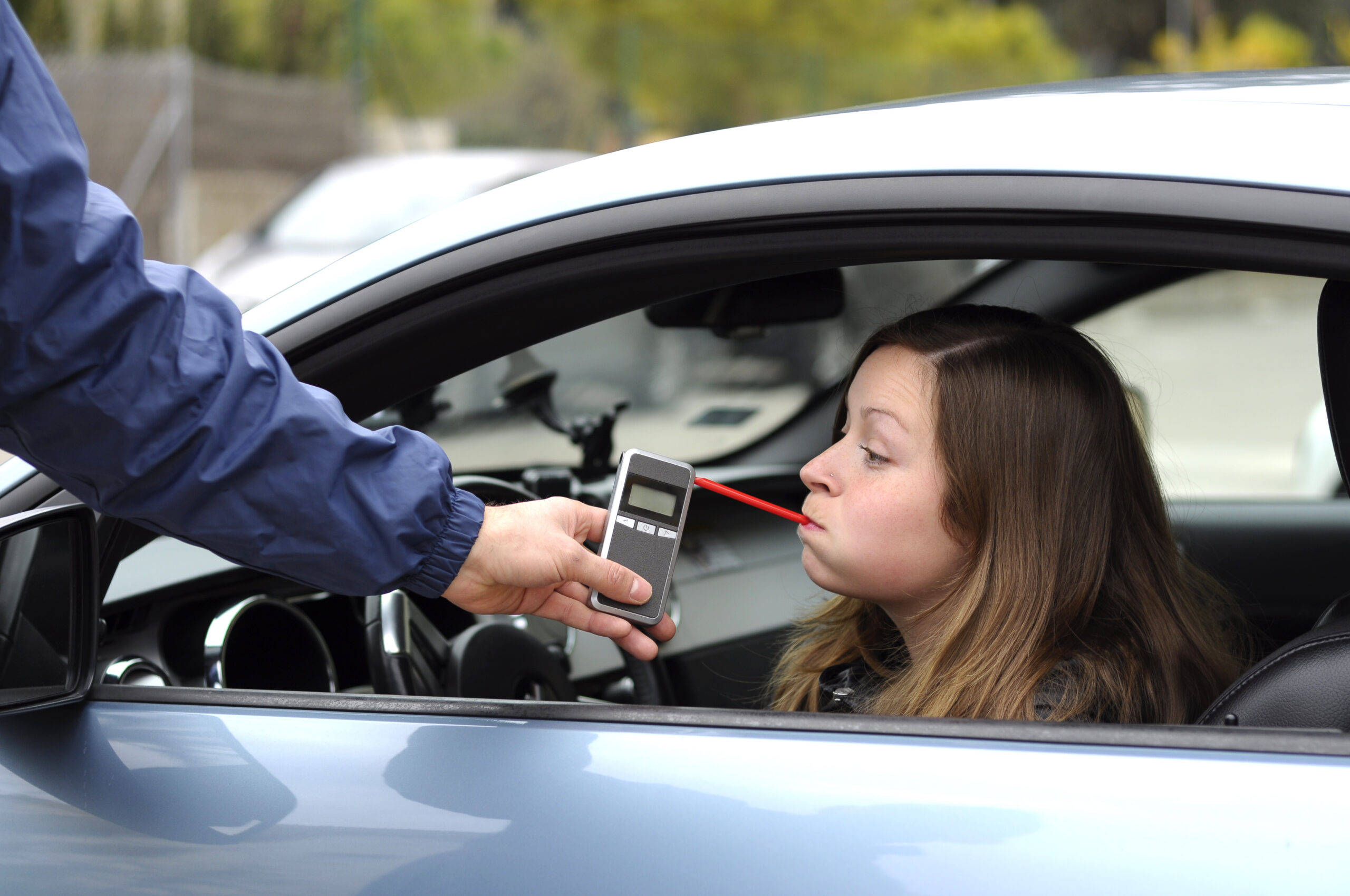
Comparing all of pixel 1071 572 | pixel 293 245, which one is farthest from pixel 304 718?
pixel 293 245

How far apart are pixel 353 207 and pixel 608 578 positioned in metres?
7.45

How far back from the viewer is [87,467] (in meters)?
1.06

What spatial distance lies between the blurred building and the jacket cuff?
439 inches

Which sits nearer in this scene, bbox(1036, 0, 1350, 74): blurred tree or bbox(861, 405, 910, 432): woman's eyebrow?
bbox(861, 405, 910, 432): woman's eyebrow

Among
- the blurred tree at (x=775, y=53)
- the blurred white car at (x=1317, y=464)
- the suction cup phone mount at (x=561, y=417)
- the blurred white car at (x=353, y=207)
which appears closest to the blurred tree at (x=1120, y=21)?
the blurred tree at (x=775, y=53)

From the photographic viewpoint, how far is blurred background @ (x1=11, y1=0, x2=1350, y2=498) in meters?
8.13

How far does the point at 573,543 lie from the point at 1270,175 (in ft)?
2.28

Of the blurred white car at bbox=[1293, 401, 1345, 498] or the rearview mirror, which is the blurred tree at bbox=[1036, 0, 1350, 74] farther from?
the rearview mirror

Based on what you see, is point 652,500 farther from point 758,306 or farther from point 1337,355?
point 1337,355

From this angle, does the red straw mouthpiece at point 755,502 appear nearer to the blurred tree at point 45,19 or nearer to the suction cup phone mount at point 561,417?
the suction cup phone mount at point 561,417

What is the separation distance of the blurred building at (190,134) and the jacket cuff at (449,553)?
11.1 metres

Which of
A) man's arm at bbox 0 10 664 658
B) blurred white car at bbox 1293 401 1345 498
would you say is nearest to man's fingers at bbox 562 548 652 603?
man's arm at bbox 0 10 664 658

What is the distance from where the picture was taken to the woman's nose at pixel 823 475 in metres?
1.42

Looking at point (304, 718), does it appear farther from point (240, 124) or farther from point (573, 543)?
point (240, 124)
